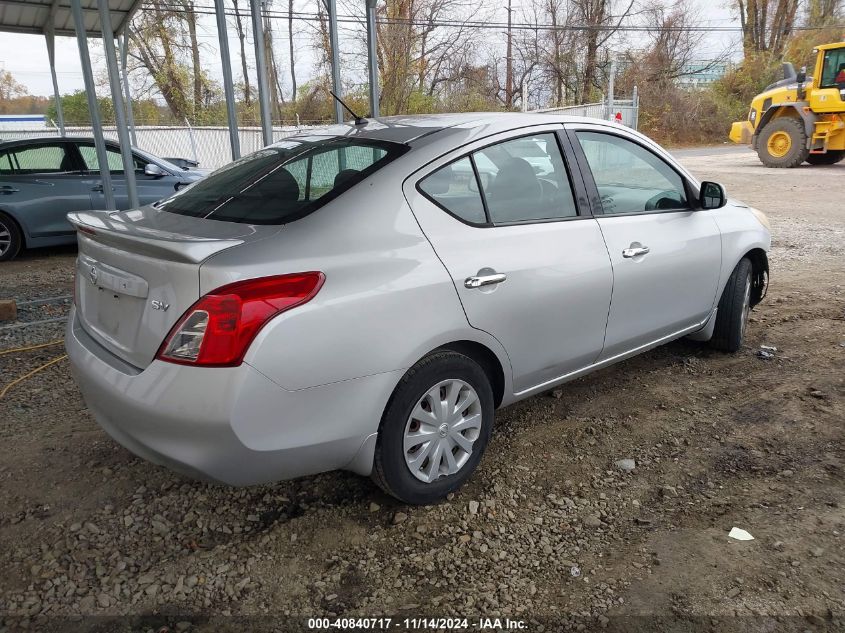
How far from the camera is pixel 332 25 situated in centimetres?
601

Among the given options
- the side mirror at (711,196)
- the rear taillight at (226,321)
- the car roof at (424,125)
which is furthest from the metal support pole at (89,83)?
the side mirror at (711,196)

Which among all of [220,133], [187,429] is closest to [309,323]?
[187,429]

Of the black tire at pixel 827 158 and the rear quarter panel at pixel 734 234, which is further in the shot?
the black tire at pixel 827 158

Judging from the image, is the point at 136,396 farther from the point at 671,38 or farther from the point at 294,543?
the point at 671,38

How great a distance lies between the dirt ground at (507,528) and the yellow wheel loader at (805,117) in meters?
15.7

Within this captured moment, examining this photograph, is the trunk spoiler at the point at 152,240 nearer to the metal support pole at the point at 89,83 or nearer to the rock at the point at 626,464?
the rock at the point at 626,464

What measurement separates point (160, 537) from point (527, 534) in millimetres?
1467

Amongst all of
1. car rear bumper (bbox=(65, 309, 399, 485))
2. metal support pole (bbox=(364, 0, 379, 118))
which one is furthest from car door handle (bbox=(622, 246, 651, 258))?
metal support pole (bbox=(364, 0, 379, 118))

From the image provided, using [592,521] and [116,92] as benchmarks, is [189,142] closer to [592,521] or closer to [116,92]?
[116,92]

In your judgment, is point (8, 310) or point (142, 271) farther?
point (8, 310)

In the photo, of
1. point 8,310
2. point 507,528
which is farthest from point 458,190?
point 8,310

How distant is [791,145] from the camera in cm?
1758

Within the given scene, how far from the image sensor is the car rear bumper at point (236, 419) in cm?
212

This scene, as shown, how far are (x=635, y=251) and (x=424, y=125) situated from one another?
1272 mm
